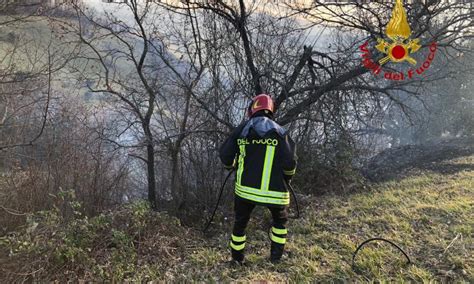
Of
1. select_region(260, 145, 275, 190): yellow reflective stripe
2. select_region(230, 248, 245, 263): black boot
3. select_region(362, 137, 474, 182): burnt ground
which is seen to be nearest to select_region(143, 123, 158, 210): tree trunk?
select_region(230, 248, 245, 263): black boot

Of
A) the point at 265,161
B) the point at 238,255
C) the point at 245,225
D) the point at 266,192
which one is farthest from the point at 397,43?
the point at 238,255

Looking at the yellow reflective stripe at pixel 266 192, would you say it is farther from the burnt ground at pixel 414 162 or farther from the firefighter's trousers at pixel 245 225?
the burnt ground at pixel 414 162

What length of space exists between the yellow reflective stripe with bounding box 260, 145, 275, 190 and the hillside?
99 centimetres

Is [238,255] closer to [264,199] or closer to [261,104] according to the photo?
[264,199]

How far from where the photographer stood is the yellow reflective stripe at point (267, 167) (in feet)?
13.0

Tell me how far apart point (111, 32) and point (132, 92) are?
1352mm

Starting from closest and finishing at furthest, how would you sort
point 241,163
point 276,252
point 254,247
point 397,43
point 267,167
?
point 267,167, point 241,163, point 276,252, point 254,247, point 397,43

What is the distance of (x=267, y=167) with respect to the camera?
3.97m

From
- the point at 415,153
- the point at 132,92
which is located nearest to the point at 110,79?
the point at 132,92

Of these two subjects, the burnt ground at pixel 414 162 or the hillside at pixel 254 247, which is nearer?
the hillside at pixel 254 247

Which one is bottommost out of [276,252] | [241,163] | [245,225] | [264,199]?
[276,252]

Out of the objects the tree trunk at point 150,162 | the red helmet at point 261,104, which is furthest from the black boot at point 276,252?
the tree trunk at point 150,162

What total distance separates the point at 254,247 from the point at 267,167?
1.45 meters

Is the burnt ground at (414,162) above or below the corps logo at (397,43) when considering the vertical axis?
below
